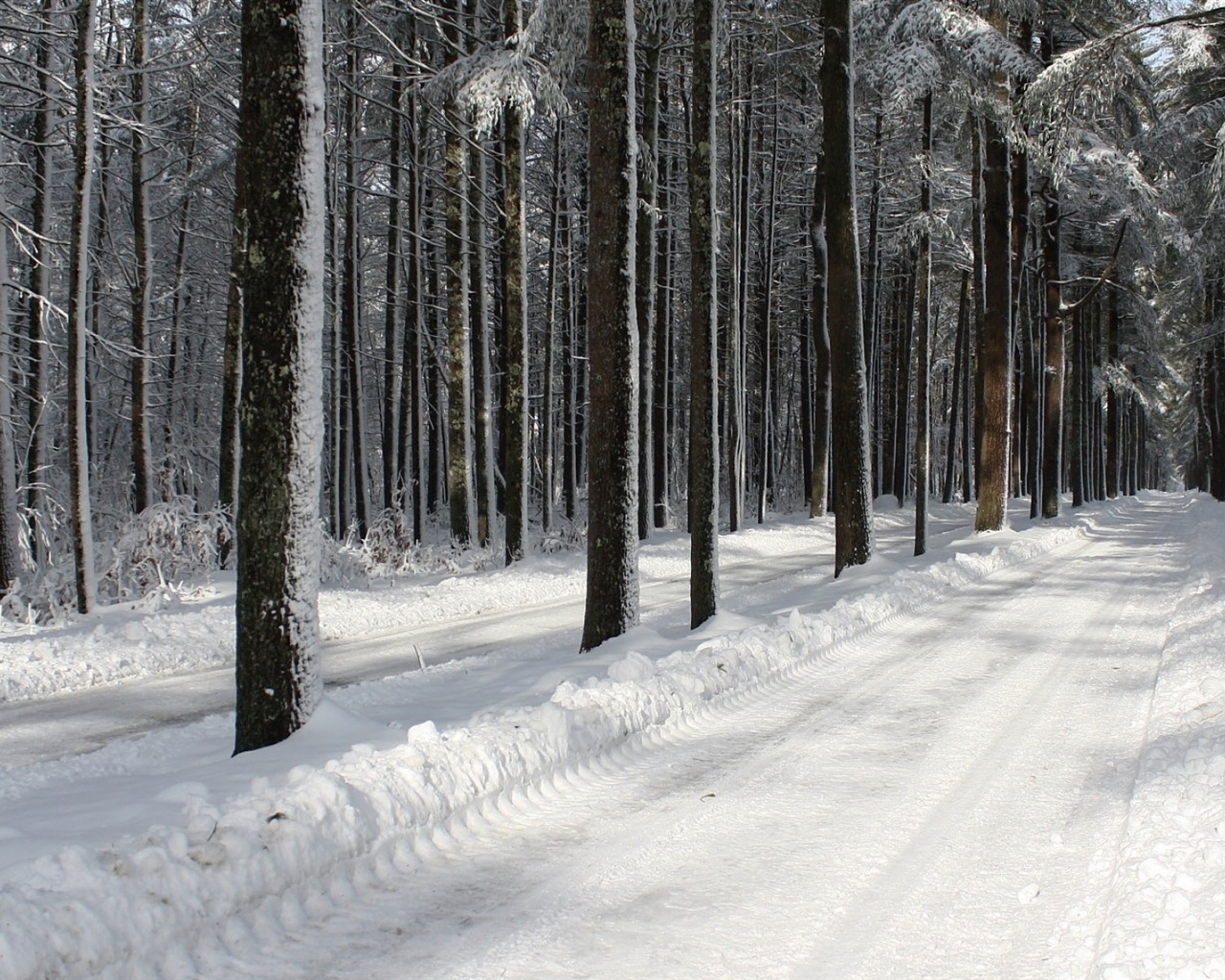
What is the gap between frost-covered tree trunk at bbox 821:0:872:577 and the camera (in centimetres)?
1489

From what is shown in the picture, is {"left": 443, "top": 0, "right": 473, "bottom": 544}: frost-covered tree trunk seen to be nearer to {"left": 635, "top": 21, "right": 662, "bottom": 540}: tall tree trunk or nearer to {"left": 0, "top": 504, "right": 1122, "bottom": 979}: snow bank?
{"left": 635, "top": 21, "right": 662, "bottom": 540}: tall tree trunk

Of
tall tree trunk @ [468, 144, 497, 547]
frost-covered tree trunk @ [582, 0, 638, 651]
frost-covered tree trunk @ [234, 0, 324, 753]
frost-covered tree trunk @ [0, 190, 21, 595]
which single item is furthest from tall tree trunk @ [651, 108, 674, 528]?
frost-covered tree trunk @ [234, 0, 324, 753]

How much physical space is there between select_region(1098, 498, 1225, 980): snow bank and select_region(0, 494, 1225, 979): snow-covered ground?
2 centimetres

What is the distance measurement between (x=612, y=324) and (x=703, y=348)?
1758 mm

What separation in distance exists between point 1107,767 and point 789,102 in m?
25.2

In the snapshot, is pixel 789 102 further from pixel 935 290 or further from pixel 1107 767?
pixel 1107 767

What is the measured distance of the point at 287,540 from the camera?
5480 millimetres

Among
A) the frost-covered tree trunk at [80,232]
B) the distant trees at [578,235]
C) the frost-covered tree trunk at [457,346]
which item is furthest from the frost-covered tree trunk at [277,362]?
the frost-covered tree trunk at [457,346]

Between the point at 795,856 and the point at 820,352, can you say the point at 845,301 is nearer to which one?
the point at 795,856

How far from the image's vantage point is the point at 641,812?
5.11 metres

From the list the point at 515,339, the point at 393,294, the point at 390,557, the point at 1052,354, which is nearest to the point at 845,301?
the point at 515,339

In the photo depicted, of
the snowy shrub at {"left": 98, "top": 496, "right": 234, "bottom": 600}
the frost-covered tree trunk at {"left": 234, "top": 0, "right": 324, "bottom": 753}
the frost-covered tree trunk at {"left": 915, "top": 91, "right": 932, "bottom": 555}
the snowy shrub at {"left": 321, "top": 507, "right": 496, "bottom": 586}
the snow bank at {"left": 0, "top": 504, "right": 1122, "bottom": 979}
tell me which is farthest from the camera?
the frost-covered tree trunk at {"left": 915, "top": 91, "right": 932, "bottom": 555}

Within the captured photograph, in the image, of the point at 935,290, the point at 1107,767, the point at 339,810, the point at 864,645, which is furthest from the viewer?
the point at 935,290

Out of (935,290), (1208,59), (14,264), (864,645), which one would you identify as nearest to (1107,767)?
(864,645)
